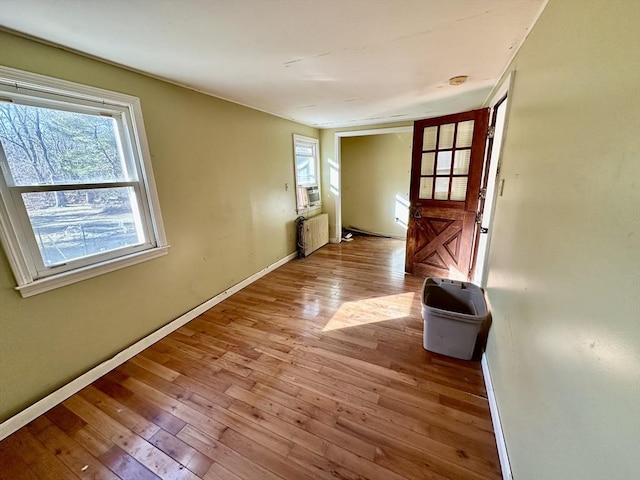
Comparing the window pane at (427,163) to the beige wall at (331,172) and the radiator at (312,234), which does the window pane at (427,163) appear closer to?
the beige wall at (331,172)

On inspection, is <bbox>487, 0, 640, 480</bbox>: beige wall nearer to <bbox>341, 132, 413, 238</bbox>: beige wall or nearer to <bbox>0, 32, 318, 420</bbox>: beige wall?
<bbox>0, 32, 318, 420</bbox>: beige wall

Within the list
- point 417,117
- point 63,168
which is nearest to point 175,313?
point 63,168

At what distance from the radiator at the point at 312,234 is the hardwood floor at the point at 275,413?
1.98m

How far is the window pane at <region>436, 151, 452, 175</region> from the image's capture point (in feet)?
10.0

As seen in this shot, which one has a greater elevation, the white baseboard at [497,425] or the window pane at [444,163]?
the window pane at [444,163]

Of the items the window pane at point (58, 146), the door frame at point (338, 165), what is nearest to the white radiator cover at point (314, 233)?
the door frame at point (338, 165)

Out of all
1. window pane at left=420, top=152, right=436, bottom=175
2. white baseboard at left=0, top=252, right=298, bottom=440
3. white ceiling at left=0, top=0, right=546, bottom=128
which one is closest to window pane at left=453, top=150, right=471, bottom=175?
window pane at left=420, top=152, right=436, bottom=175

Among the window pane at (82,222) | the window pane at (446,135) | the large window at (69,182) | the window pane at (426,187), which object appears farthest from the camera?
the window pane at (426,187)

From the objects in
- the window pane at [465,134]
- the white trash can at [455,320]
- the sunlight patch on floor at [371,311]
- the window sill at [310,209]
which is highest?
the window pane at [465,134]

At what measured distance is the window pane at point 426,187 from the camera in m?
3.26

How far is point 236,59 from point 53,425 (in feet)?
8.87

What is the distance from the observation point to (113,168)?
1.97 metres

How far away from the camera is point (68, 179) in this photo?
5.65 ft

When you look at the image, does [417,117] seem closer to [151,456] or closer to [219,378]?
[219,378]
